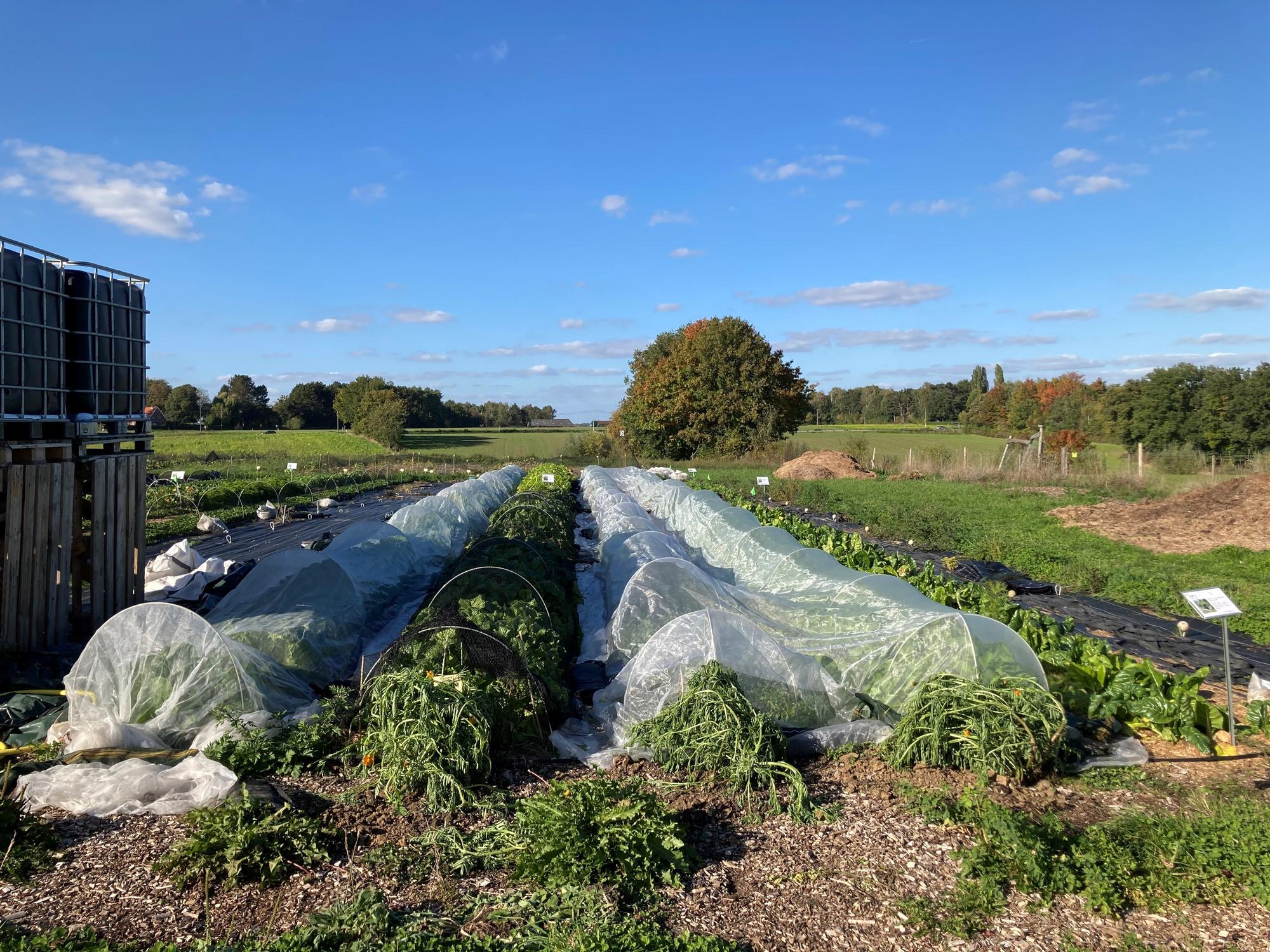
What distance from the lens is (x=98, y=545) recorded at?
8758 millimetres

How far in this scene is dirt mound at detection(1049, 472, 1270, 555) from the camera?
48.4 feet

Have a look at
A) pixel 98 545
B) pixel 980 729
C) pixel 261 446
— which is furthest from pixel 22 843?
pixel 261 446

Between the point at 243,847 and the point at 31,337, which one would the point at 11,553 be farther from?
the point at 243,847

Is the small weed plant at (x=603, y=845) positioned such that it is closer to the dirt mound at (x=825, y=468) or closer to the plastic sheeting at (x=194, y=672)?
the plastic sheeting at (x=194, y=672)

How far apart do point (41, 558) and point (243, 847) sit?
18.2 ft

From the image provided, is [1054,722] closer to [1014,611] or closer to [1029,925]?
[1029,925]

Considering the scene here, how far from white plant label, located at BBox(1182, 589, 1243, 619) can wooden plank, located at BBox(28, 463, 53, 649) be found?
34.9 ft

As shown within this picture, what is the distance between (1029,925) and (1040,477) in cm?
2681

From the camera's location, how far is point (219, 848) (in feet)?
14.1

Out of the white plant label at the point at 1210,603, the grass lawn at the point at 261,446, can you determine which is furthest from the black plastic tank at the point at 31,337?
the grass lawn at the point at 261,446

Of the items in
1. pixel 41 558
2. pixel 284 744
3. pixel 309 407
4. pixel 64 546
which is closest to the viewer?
pixel 284 744

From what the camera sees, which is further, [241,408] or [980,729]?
[241,408]

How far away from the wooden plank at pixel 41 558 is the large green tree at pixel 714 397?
3567 centimetres

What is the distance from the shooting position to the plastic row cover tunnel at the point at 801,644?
6.23 meters
